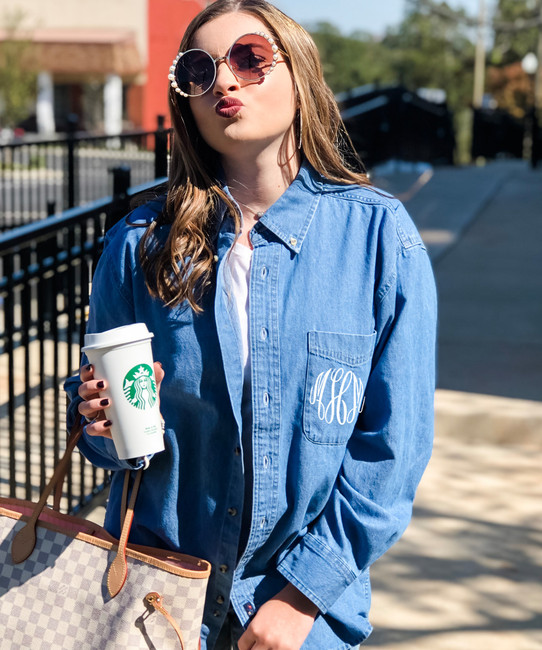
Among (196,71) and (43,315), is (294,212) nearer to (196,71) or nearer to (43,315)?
(196,71)

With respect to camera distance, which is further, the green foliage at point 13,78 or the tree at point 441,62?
the tree at point 441,62

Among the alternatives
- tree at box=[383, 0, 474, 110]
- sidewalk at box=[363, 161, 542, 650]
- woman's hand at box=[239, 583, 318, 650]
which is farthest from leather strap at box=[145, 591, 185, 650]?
tree at box=[383, 0, 474, 110]

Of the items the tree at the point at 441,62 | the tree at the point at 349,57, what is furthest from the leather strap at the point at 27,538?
the tree at the point at 349,57

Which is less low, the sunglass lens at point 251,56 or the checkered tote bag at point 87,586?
the sunglass lens at point 251,56

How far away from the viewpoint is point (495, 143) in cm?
2406

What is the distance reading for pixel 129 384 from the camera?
1597 millimetres

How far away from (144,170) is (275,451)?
8504 millimetres

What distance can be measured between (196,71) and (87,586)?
99cm

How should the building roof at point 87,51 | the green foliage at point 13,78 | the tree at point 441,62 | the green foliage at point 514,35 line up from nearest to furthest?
the green foliage at point 13,78 → the building roof at point 87,51 → the tree at point 441,62 → the green foliage at point 514,35

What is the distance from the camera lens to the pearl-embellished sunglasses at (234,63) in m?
1.73

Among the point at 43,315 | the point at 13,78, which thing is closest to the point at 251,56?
the point at 43,315

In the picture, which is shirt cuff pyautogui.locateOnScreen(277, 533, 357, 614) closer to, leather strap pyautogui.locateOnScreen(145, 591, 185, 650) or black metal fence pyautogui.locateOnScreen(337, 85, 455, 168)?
leather strap pyautogui.locateOnScreen(145, 591, 185, 650)

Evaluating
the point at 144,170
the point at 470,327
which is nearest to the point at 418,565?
the point at 470,327

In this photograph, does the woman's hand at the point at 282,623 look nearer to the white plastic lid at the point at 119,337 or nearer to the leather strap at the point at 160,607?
the leather strap at the point at 160,607
